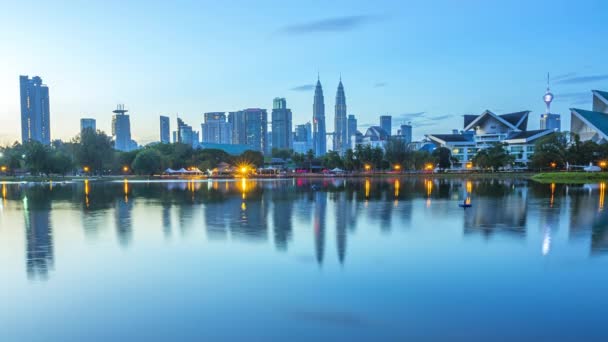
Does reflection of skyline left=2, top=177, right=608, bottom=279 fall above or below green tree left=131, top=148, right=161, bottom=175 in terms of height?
below

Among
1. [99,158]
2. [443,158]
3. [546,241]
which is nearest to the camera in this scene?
[546,241]

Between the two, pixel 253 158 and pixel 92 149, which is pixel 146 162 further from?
pixel 253 158

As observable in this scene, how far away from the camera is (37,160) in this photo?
70.8m

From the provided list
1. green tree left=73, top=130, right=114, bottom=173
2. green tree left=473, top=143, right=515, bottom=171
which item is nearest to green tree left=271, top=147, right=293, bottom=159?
green tree left=73, top=130, right=114, bottom=173

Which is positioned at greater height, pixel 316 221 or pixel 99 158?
pixel 99 158

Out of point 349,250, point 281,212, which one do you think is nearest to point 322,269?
point 349,250

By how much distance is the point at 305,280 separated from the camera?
9.77 meters

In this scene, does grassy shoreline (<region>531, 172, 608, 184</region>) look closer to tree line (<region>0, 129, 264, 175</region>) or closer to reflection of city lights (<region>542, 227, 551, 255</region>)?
reflection of city lights (<region>542, 227, 551, 255</region>)

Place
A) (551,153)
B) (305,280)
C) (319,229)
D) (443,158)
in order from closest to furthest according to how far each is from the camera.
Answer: (305,280) → (319,229) → (551,153) → (443,158)

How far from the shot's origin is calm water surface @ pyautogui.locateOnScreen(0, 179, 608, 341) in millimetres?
7223

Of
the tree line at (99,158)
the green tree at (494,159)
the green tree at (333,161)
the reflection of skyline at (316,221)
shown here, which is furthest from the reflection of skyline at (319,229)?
the green tree at (333,161)

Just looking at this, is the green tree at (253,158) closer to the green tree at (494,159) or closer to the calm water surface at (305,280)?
the green tree at (494,159)

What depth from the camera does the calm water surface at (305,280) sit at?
7.22m

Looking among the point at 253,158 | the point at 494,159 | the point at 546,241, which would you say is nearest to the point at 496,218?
the point at 546,241
